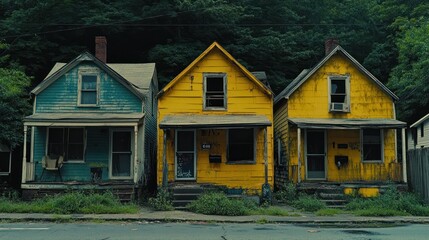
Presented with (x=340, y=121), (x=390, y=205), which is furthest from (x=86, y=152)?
(x=390, y=205)

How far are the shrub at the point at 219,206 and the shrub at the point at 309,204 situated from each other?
2.18 m

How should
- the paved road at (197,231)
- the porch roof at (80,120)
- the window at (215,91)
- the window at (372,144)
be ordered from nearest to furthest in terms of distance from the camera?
the paved road at (197,231) → the porch roof at (80,120) → the window at (215,91) → the window at (372,144)

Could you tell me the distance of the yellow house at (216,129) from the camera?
63.3 feet

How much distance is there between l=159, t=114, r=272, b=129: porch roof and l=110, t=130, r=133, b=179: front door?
8.33ft

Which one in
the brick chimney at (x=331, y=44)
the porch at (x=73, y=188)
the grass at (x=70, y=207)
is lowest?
the grass at (x=70, y=207)

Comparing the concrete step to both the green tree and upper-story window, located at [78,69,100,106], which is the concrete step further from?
the green tree

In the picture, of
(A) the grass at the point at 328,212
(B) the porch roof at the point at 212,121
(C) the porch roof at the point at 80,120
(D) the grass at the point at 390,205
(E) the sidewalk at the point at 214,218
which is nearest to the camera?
(E) the sidewalk at the point at 214,218

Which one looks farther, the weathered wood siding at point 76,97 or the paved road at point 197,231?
the weathered wood siding at point 76,97

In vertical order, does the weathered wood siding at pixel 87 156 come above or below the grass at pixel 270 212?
above

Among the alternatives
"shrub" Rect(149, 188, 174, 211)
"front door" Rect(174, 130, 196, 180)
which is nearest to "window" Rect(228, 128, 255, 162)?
"front door" Rect(174, 130, 196, 180)

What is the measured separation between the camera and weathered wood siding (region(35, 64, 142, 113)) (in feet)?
66.7

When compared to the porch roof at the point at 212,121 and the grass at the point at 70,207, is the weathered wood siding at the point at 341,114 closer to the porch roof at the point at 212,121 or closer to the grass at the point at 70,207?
the porch roof at the point at 212,121

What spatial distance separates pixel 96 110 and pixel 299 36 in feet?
64.9

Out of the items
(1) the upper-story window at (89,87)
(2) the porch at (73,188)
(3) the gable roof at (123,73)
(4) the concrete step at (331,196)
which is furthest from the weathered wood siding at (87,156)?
(4) the concrete step at (331,196)
